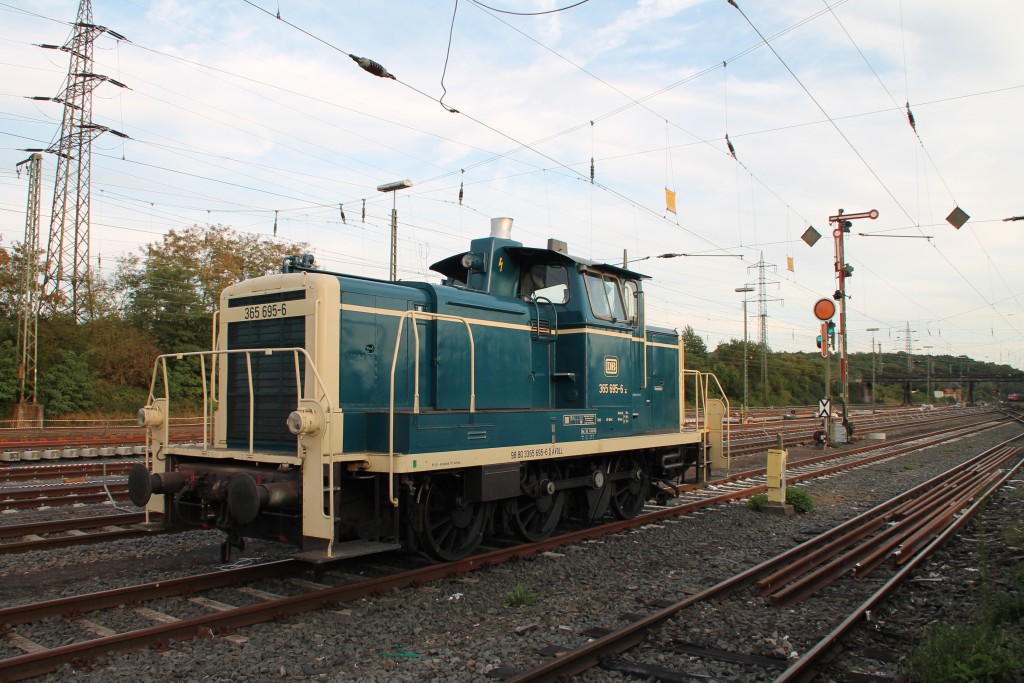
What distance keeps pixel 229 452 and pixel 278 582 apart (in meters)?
1.18

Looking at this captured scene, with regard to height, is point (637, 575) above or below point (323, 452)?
below

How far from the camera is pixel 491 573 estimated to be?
6.66m

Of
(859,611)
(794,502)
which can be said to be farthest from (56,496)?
(794,502)

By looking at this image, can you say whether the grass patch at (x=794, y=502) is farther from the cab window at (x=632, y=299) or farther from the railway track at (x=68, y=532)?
the railway track at (x=68, y=532)

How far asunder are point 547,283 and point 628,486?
9.57 feet

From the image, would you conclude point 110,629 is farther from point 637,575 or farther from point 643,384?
point 643,384

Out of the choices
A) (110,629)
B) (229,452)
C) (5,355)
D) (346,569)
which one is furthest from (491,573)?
(5,355)

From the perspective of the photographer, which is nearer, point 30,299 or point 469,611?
point 469,611

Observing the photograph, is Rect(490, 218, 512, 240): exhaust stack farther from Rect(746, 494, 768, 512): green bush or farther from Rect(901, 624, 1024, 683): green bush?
Rect(901, 624, 1024, 683): green bush

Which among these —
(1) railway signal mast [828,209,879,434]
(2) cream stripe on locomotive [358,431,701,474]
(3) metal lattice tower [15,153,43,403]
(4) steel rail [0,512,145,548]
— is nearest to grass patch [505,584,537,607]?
(2) cream stripe on locomotive [358,431,701,474]

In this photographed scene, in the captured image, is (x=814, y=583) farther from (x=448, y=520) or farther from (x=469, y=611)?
(x=448, y=520)

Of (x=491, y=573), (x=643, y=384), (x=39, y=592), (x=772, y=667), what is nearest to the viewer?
(x=772, y=667)

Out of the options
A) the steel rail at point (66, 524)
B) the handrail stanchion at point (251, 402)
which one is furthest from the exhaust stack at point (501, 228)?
the steel rail at point (66, 524)

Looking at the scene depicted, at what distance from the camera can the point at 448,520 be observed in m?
→ 6.74
